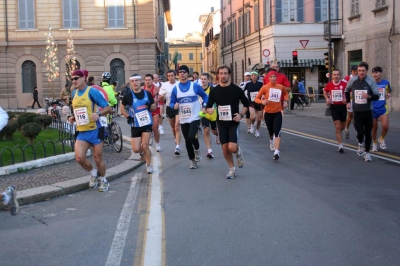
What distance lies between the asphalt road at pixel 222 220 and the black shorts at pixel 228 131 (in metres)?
0.68

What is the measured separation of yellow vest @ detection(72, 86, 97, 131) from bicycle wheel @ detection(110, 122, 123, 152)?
5.07 meters

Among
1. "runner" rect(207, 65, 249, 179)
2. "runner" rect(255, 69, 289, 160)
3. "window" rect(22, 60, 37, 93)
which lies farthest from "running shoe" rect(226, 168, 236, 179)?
"window" rect(22, 60, 37, 93)

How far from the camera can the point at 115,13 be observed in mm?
41000

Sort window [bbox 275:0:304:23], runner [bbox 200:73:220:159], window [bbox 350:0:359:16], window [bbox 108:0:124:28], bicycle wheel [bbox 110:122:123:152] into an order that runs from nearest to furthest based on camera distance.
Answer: runner [bbox 200:73:220:159] → bicycle wheel [bbox 110:122:123:152] → window [bbox 350:0:359:16] → window [bbox 108:0:124:28] → window [bbox 275:0:304:23]

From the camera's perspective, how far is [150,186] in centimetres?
922

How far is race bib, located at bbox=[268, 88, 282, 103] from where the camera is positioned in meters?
11.9

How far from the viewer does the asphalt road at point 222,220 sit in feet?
17.6

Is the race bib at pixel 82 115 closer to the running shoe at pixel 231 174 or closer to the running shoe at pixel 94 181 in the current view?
the running shoe at pixel 94 181

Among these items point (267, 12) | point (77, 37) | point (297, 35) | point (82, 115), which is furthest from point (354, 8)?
point (82, 115)

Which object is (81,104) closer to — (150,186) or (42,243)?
(150,186)

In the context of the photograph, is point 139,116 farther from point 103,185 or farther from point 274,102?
point 274,102

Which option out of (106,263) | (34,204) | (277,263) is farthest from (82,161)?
(277,263)

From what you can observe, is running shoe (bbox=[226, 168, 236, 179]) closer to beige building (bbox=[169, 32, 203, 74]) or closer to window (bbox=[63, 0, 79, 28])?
window (bbox=[63, 0, 79, 28])

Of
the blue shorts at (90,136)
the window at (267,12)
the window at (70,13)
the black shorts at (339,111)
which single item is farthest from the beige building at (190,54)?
Result: the blue shorts at (90,136)
